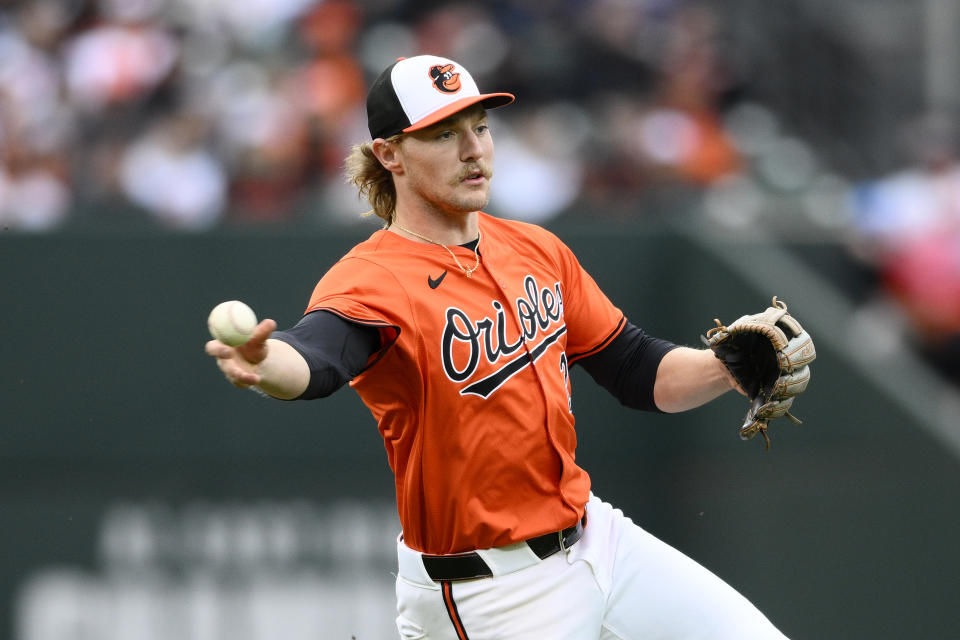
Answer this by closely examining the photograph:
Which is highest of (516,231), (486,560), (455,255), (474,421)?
(516,231)

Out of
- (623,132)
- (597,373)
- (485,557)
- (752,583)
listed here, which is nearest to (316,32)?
(623,132)

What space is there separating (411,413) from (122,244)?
3225 mm

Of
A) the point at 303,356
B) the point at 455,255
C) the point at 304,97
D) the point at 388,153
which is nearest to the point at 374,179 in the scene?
the point at 388,153

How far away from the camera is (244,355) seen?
9.87ft

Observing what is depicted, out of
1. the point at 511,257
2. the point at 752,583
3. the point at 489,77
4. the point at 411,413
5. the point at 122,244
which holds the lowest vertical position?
the point at 752,583

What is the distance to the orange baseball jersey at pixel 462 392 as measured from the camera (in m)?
3.55

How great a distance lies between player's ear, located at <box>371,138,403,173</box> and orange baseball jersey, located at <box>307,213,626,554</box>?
0.20 meters

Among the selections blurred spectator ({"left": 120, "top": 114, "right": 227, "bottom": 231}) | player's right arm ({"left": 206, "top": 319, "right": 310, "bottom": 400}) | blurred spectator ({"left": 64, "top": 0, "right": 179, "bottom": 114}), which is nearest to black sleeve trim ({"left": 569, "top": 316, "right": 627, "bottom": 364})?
player's right arm ({"left": 206, "top": 319, "right": 310, "bottom": 400})

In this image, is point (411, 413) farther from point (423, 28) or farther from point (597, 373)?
point (423, 28)

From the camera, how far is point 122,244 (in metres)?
6.39

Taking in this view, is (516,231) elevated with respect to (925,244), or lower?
lower

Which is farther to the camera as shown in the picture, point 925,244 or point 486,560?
point 925,244

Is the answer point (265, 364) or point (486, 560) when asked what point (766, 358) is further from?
point (265, 364)

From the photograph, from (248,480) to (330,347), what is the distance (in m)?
3.31
